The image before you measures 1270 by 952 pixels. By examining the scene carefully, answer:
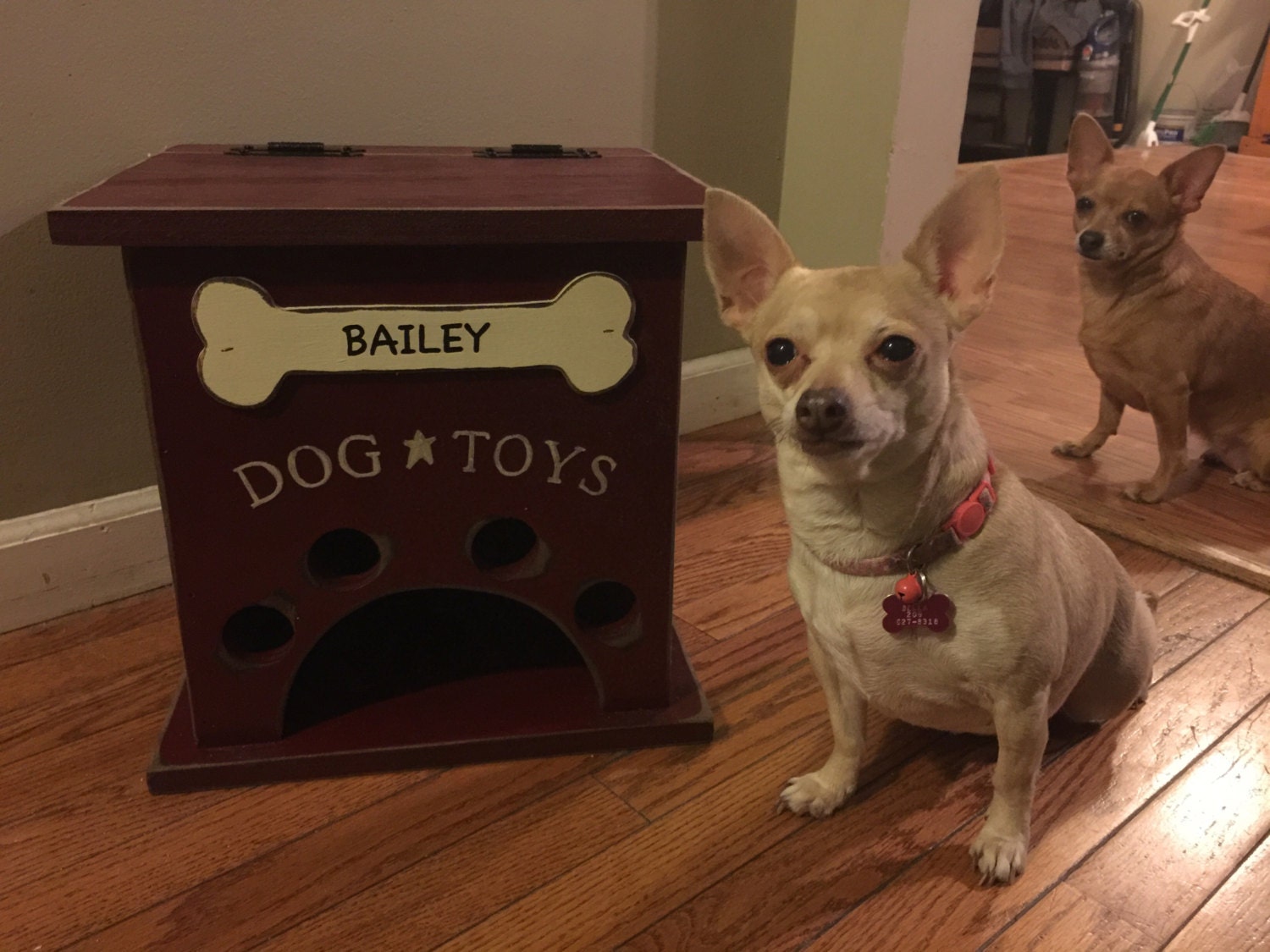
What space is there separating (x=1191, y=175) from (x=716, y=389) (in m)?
0.93

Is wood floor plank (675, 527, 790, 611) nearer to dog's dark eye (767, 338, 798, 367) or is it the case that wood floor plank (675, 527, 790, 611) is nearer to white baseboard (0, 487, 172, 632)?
dog's dark eye (767, 338, 798, 367)

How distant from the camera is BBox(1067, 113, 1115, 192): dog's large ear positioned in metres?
1.81

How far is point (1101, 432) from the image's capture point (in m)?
2.03

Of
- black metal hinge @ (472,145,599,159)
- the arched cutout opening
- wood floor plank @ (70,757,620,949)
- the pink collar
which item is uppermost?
black metal hinge @ (472,145,599,159)

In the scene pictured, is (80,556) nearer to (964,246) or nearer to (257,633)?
(257,633)

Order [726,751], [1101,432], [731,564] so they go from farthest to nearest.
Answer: [1101,432], [731,564], [726,751]

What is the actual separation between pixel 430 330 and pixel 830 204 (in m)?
1.14

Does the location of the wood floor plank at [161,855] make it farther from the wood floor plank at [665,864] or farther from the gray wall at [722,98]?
the gray wall at [722,98]

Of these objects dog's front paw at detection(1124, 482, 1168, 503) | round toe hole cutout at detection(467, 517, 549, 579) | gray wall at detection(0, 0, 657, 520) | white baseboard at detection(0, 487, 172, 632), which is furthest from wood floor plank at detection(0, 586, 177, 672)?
dog's front paw at detection(1124, 482, 1168, 503)

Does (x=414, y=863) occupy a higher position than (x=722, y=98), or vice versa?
(x=722, y=98)

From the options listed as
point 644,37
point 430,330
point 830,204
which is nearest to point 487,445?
point 430,330

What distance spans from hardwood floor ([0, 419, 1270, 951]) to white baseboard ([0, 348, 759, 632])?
9cm

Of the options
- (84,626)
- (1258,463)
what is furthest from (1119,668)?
(84,626)

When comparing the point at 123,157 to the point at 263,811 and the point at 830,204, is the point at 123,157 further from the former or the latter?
the point at 830,204
